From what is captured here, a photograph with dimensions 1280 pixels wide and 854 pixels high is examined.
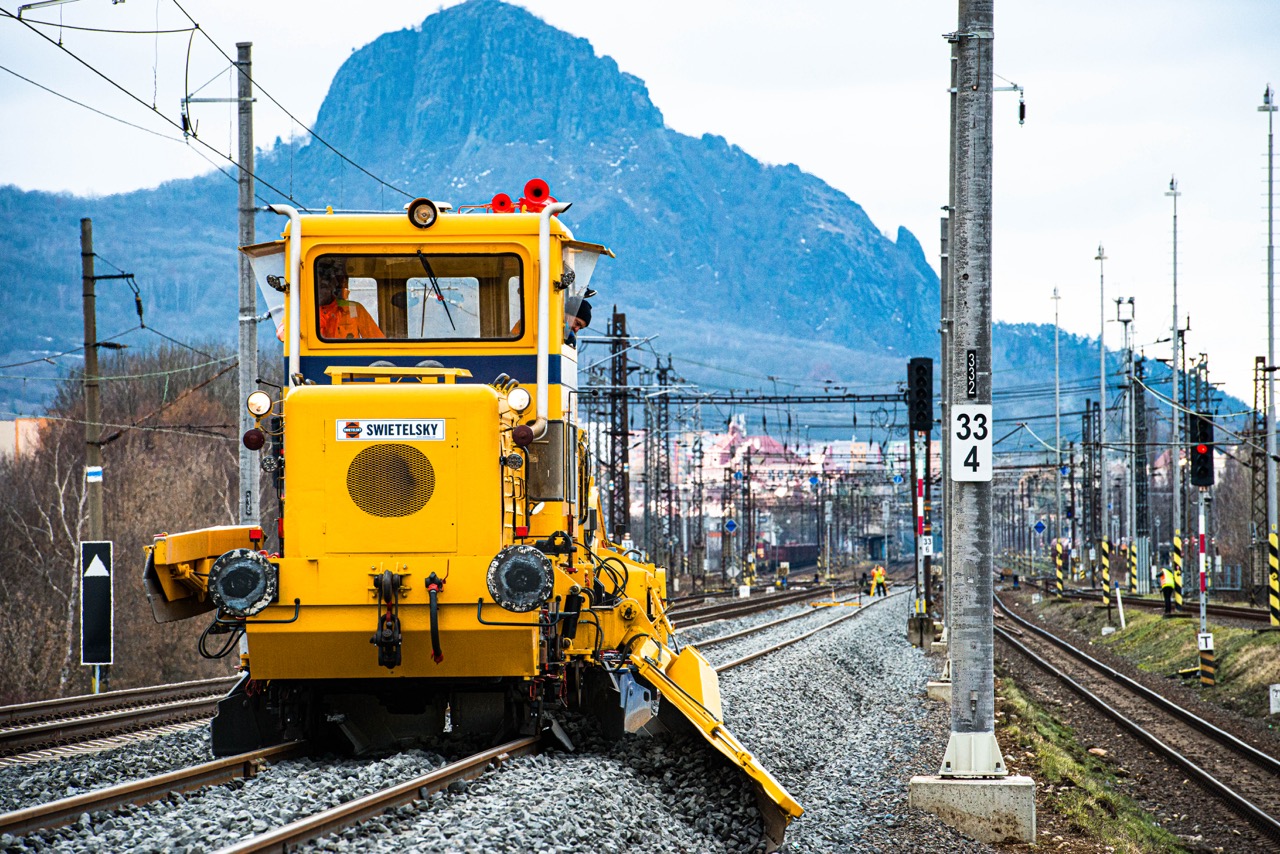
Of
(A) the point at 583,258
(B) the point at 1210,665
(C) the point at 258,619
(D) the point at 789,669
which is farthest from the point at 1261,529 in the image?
(C) the point at 258,619

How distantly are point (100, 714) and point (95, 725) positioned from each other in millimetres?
1496

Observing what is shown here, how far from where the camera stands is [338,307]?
1122 centimetres

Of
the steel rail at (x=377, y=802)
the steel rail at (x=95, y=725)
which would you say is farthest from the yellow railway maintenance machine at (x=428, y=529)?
the steel rail at (x=95, y=725)

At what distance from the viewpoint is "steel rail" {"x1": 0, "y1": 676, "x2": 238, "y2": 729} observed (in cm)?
1703

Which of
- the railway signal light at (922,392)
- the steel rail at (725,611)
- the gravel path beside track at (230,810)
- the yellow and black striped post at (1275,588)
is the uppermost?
the railway signal light at (922,392)

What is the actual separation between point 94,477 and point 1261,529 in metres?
36.3

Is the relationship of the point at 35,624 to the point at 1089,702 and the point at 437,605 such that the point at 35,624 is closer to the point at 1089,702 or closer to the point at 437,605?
the point at 1089,702

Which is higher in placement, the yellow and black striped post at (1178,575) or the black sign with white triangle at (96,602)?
the black sign with white triangle at (96,602)

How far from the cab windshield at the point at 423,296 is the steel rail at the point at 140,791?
330 cm

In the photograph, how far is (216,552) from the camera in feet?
34.1

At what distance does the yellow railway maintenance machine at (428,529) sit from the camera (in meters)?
9.51

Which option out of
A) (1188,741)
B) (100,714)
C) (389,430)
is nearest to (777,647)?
(1188,741)

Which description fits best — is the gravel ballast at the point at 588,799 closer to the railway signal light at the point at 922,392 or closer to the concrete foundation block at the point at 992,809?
the concrete foundation block at the point at 992,809

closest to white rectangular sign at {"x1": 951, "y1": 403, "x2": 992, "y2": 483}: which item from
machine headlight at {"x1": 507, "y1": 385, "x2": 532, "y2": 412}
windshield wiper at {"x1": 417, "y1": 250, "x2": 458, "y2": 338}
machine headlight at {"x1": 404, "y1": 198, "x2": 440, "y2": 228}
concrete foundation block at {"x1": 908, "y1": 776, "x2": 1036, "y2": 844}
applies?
concrete foundation block at {"x1": 908, "y1": 776, "x2": 1036, "y2": 844}
